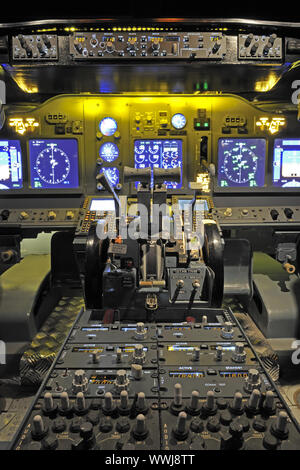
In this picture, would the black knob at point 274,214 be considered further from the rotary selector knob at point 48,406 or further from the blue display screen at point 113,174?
the rotary selector knob at point 48,406

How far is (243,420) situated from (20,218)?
110 inches

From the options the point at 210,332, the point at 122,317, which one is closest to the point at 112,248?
the point at 122,317

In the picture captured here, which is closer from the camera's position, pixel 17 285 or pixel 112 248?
pixel 112 248

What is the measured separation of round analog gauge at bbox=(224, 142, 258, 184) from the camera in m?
3.51

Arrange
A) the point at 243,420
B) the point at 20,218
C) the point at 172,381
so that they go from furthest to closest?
the point at 20,218, the point at 172,381, the point at 243,420

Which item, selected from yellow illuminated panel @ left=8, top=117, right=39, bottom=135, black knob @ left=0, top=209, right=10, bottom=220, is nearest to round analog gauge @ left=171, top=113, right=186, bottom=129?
yellow illuminated panel @ left=8, top=117, right=39, bottom=135

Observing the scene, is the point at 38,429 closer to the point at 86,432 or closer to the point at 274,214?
A: the point at 86,432

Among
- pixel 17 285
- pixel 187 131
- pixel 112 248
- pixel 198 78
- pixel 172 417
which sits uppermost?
pixel 198 78

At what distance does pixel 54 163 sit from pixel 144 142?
83 centimetres

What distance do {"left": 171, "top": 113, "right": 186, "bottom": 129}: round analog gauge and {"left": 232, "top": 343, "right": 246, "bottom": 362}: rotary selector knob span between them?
251 centimetres

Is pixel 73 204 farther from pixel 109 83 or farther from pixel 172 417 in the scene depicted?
pixel 172 417

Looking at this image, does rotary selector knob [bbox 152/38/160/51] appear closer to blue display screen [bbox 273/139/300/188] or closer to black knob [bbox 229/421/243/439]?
blue display screen [bbox 273/139/300/188]

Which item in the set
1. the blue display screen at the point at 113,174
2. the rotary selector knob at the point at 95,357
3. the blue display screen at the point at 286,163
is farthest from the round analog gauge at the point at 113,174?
the rotary selector knob at the point at 95,357

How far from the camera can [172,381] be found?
122 centimetres
